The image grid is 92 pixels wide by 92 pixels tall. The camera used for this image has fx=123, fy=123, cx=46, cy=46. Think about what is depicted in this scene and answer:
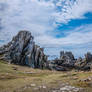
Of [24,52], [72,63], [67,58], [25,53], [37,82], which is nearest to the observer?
[37,82]

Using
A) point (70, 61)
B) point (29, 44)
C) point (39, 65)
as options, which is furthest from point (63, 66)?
point (29, 44)

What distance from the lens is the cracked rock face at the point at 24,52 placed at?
106 metres

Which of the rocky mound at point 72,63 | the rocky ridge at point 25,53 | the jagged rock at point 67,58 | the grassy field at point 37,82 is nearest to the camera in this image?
the grassy field at point 37,82

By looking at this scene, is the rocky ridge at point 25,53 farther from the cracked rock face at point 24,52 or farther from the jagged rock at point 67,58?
the jagged rock at point 67,58

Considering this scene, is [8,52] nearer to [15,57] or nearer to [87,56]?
[15,57]

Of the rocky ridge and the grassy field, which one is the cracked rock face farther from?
the grassy field

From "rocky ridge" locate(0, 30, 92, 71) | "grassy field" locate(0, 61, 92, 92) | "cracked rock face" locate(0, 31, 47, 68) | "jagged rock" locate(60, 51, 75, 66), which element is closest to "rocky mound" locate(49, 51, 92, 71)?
"jagged rock" locate(60, 51, 75, 66)

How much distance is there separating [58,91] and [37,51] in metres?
84.0

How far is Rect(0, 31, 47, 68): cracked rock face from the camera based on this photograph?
106319mm

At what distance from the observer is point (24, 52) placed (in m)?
113

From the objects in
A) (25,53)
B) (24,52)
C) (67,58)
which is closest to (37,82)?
(25,53)

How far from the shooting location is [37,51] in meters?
112

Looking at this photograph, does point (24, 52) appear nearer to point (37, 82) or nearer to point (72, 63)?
point (72, 63)

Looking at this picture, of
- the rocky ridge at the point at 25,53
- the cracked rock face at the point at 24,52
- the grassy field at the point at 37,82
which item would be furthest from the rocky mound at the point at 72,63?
the grassy field at the point at 37,82
